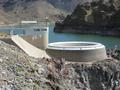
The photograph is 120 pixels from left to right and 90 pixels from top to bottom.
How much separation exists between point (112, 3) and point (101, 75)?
123m

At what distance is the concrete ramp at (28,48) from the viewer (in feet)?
91.5

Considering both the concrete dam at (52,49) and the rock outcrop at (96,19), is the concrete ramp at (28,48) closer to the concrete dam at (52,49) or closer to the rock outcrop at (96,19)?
the concrete dam at (52,49)

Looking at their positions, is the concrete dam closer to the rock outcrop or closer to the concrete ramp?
the concrete ramp

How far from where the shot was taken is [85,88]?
23.9 meters

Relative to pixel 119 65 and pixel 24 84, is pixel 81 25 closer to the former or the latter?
pixel 119 65

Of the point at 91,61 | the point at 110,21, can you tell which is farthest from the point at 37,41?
the point at 110,21

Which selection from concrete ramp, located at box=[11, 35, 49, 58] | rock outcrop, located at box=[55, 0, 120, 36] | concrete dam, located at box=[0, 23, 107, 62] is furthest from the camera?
rock outcrop, located at box=[55, 0, 120, 36]

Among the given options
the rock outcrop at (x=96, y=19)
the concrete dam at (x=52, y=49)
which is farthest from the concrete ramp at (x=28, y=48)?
the rock outcrop at (x=96, y=19)

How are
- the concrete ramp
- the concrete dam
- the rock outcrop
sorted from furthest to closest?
the rock outcrop → the concrete ramp → the concrete dam

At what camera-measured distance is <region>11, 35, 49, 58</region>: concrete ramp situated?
27.9m

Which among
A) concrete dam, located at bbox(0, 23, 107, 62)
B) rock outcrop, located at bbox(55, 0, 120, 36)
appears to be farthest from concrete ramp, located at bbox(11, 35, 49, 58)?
rock outcrop, located at bbox(55, 0, 120, 36)

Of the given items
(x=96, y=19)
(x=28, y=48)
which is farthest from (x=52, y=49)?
(x=96, y=19)

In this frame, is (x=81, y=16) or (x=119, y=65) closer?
(x=119, y=65)

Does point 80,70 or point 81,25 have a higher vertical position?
point 80,70
